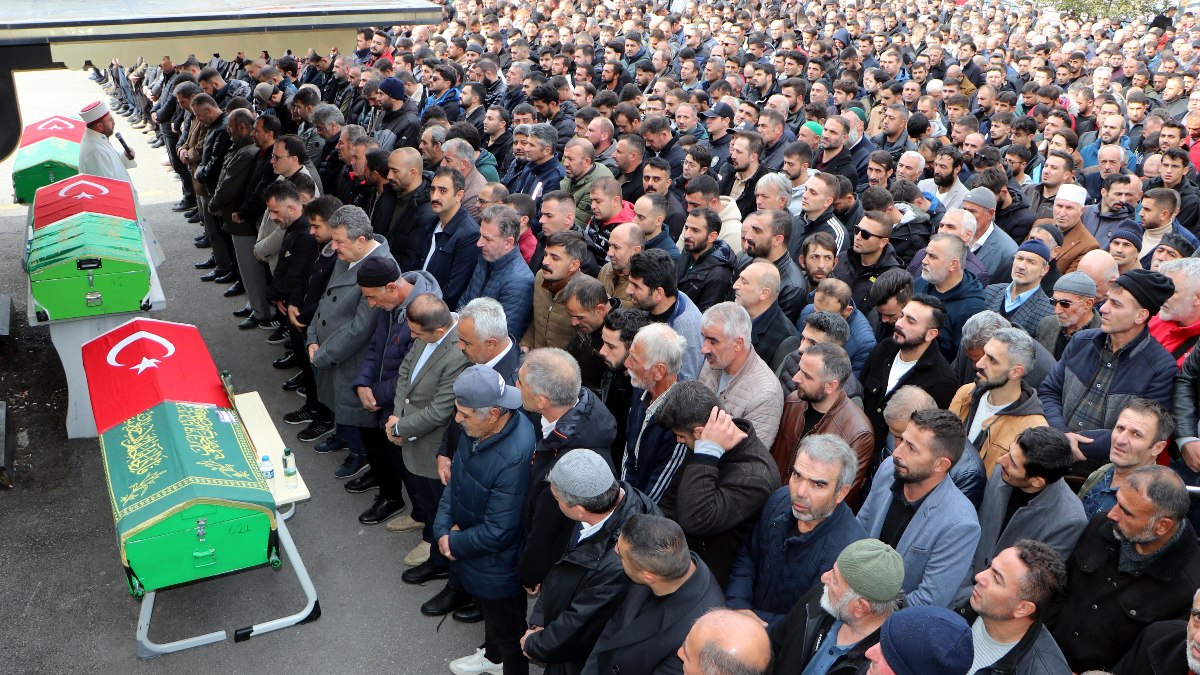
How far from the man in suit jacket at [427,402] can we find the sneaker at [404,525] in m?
0.44

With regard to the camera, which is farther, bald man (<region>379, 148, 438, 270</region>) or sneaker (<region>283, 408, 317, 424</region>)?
bald man (<region>379, 148, 438, 270</region>)

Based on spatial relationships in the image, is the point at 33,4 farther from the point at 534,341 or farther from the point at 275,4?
the point at 534,341

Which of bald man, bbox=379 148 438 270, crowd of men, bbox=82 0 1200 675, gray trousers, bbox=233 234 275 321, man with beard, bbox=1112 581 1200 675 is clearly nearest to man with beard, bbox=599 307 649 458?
crowd of men, bbox=82 0 1200 675

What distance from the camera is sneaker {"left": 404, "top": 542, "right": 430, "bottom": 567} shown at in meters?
5.41

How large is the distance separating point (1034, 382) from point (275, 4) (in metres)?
5.86

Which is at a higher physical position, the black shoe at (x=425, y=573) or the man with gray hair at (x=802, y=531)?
the man with gray hair at (x=802, y=531)

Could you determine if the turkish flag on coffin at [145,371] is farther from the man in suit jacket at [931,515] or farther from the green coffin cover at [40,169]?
the green coffin cover at [40,169]

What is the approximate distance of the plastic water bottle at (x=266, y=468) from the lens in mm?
5023

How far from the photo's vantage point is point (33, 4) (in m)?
6.84

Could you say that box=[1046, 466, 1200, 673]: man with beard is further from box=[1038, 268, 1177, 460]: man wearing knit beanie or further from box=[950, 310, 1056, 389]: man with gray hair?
box=[950, 310, 1056, 389]: man with gray hair

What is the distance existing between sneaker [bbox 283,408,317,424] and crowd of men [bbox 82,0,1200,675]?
23mm

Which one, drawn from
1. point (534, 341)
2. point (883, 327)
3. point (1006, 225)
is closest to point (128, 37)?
point (534, 341)

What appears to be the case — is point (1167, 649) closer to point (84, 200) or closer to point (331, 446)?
point (331, 446)

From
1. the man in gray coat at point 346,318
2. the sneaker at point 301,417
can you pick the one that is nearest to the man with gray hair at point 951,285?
the man in gray coat at point 346,318
